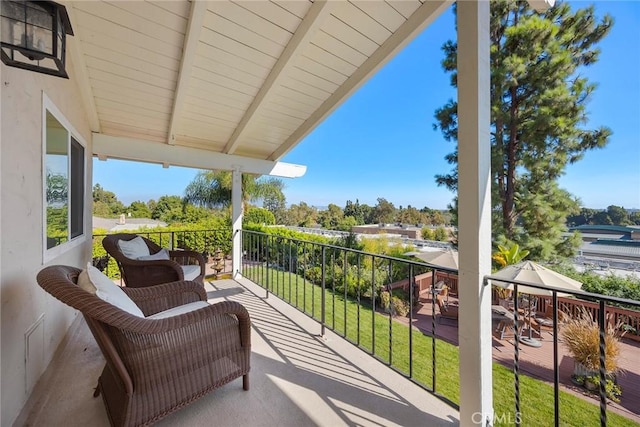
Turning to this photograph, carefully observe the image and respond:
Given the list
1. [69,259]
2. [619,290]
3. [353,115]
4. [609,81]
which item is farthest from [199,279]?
[353,115]

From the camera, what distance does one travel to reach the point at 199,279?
3291 millimetres

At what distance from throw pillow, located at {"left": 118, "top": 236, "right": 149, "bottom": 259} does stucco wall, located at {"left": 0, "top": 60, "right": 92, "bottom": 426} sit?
1005 mm

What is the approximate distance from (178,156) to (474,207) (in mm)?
4361

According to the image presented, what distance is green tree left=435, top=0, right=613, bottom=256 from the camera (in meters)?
8.25

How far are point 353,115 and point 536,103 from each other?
1190 cm

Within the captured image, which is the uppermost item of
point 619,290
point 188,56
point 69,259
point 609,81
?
point 609,81

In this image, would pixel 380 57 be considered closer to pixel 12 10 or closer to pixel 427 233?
pixel 12 10

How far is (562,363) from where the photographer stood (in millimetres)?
4703

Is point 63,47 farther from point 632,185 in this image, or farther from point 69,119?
point 632,185

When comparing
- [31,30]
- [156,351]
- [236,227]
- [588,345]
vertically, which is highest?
[31,30]

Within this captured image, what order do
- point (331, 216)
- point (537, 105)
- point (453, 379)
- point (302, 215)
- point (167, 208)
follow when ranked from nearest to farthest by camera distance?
point (453, 379) < point (537, 105) < point (167, 208) < point (302, 215) < point (331, 216)

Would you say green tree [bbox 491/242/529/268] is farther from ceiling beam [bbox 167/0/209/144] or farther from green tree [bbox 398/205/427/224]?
green tree [bbox 398/205/427/224]

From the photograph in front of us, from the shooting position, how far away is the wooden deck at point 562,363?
12.3 ft

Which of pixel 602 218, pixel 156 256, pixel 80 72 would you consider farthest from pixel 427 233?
pixel 80 72
